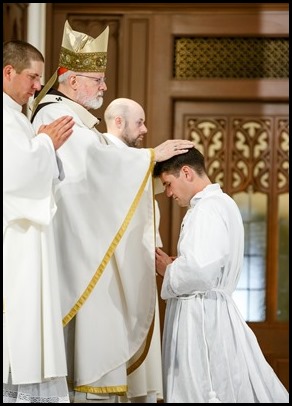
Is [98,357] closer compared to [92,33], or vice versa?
[98,357]

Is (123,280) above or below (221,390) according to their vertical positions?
above

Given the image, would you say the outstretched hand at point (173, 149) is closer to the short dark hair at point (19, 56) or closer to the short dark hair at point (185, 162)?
the short dark hair at point (185, 162)

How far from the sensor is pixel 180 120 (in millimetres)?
6840

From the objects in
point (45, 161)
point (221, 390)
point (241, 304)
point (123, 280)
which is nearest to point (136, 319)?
point (123, 280)

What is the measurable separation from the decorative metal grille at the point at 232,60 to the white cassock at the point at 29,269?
10.2ft

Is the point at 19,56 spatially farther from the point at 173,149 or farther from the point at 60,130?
the point at 173,149

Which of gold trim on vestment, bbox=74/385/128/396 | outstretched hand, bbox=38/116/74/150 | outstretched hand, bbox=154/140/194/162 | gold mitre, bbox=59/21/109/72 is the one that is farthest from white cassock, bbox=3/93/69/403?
gold mitre, bbox=59/21/109/72

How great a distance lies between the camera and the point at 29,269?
12.4 ft

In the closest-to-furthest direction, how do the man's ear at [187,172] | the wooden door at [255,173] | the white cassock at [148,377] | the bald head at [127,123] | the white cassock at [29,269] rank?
the white cassock at [29,269] < the man's ear at [187,172] < the white cassock at [148,377] < the bald head at [127,123] < the wooden door at [255,173]

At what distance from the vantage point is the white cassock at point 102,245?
13.6 ft

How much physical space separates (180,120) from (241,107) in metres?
0.46

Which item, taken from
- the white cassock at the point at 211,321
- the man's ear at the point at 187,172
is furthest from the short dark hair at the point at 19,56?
the white cassock at the point at 211,321

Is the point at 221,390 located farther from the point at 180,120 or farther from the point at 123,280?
the point at 180,120

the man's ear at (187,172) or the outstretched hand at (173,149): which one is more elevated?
the outstretched hand at (173,149)
